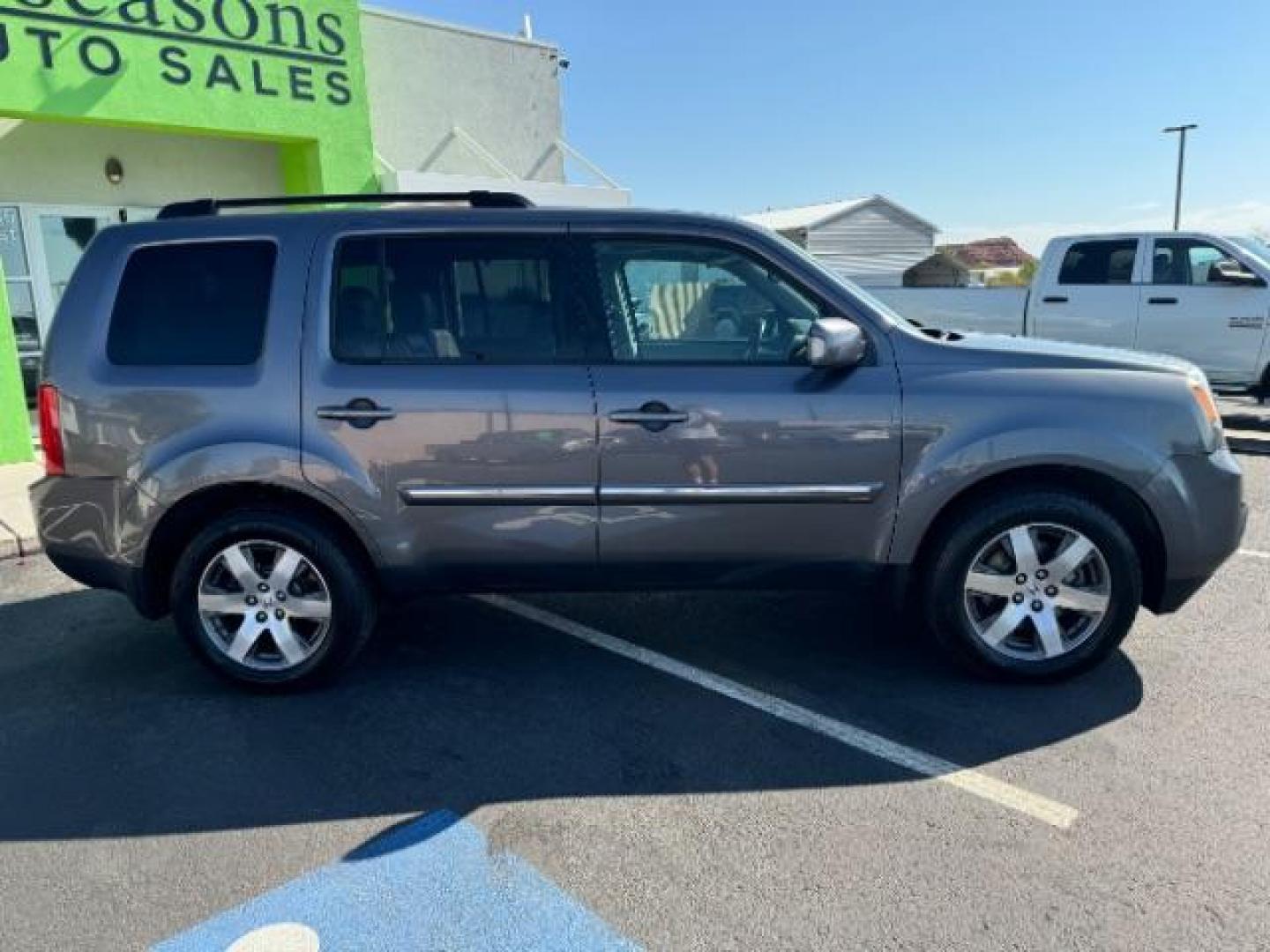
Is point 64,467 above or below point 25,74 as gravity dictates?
below

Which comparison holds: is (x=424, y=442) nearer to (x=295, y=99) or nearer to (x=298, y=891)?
(x=298, y=891)

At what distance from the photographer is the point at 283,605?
3.60 metres

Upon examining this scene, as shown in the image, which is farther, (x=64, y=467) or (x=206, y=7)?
(x=206, y=7)

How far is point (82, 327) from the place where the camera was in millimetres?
3480

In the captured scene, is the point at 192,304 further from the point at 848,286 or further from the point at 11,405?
the point at 11,405

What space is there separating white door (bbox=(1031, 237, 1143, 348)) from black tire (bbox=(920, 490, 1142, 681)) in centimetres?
700

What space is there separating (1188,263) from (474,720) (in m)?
9.34

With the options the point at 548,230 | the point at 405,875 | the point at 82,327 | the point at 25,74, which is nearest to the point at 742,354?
the point at 548,230

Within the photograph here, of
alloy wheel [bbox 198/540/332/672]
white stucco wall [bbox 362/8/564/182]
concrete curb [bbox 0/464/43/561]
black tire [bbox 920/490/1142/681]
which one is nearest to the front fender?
black tire [bbox 920/490/1142/681]

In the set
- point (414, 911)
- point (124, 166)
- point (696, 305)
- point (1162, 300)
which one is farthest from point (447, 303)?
point (1162, 300)

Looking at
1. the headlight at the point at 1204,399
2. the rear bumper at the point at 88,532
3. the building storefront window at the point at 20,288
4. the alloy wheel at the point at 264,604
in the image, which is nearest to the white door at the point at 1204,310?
the headlight at the point at 1204,399

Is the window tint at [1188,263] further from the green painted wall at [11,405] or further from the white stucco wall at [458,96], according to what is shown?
the green painted wall at [11,405]

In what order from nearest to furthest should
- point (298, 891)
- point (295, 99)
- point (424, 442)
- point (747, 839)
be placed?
point (298, 891), point (747, 839), point (424, 442), point (295, 99)

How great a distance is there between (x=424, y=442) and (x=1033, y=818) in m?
2.42
